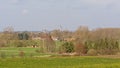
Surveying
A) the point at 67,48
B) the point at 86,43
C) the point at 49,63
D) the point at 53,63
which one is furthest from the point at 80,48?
the point at 49,63

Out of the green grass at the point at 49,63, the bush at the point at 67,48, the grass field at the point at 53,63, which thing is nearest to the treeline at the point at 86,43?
the bush at the point at 67,48

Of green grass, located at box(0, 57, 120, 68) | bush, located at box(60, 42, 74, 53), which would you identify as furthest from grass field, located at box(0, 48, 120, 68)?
bush, located at box(60, 42, 74, 53)

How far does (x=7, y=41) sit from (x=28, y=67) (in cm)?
7080

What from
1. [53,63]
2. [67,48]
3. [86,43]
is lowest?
[53,63]

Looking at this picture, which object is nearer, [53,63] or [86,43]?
[53,63]

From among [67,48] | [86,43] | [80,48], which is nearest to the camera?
[80,48]

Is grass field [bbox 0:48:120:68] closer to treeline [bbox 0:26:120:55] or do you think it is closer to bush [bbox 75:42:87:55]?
treeline [bbox 0:26:120:55]

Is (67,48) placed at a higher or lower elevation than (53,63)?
higher

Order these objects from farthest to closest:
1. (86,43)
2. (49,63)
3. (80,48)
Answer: (86,43) → (80,48) → (49,63)

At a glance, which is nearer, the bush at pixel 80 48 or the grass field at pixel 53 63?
the grass field at pixel 53 63

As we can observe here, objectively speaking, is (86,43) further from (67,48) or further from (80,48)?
(67,48)

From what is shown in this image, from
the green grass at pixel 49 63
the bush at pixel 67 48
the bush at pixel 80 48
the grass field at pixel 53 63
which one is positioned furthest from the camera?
the bush at pixel 67 48

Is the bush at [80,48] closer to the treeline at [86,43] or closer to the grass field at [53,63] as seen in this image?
the treeline at [86,43]

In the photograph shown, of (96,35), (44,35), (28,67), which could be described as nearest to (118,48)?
(96,35)
